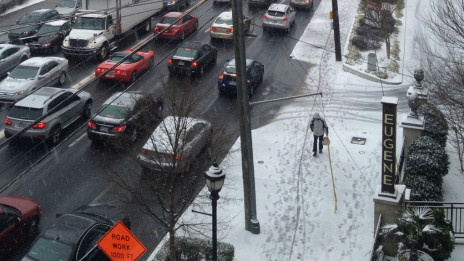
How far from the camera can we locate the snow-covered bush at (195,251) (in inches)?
696

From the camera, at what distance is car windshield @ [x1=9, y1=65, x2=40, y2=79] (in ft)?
97.4

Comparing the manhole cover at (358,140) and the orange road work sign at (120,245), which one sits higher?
the orange road work sign at (120,245)

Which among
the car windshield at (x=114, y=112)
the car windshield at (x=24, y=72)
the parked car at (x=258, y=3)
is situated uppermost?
the parked car at (x=258, y=3)

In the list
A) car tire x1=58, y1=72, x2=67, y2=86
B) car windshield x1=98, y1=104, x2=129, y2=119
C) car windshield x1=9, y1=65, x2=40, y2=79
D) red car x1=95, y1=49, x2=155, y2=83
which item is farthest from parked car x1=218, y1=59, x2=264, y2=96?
car windshield x1=9, y1=65, x2=40, y2=79

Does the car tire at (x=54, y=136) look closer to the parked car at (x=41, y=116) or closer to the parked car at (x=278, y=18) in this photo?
the parked car at (x=41, y=116)

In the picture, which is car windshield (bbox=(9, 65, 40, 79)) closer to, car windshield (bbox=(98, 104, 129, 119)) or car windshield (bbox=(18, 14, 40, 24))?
car windshield (bbox=(98, 104, 129, 119))

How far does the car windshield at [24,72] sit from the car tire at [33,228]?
11.3 meters

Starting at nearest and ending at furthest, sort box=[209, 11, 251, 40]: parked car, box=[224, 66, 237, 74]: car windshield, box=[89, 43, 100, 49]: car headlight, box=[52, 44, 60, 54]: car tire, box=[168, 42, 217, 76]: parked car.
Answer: box=[224, 66, 237, 74]: car windshield → box=[168, 42, 217, 76]: parked car → box=[89, 43, 100, 49]: car headlight → box=[52, 44, 60, 54]: car tire → box=[209, 11, 251, 40]: parked car

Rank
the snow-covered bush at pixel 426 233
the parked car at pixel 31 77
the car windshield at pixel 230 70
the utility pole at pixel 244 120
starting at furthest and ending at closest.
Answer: the car windshield at pixel 230 70, the parked car at pixel 31 77, the utility pole at pixel 244 120, the snow-covered bush at pixel 426 233

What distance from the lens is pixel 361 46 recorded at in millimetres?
35656

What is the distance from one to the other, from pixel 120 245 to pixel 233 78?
16400mm

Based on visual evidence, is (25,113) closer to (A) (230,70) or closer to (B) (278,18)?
(A) (230,70)

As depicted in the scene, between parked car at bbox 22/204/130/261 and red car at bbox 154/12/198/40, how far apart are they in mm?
19306

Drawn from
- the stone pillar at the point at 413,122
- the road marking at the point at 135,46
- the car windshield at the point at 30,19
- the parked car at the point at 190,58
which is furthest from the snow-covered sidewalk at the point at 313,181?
the car windshield at the point at 30,19
